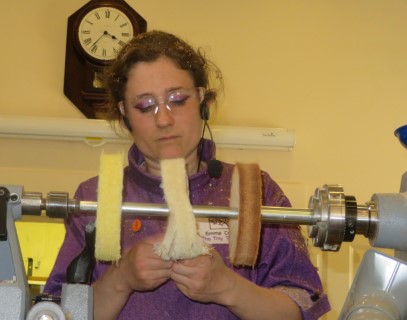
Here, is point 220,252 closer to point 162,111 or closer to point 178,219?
point 162,111

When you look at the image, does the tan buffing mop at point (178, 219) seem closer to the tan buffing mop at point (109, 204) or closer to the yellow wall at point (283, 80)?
the tan buffing mop at point (109, 204)

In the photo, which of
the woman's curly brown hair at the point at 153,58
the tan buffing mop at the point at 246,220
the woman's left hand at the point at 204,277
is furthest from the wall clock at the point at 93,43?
the tan buffing mop at the point at 246,220

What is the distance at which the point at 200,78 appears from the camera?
138cm

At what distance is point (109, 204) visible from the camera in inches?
31.1

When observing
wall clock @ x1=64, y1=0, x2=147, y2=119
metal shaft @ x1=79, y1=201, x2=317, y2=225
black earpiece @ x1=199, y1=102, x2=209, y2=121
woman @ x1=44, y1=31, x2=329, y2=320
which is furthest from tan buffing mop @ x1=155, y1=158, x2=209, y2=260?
wall clock @ x1=64, y1=0, x2=147, y2=119

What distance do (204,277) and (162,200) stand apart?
1.07 feet

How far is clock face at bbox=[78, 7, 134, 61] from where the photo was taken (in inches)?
101

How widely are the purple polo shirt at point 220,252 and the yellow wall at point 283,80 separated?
131cm

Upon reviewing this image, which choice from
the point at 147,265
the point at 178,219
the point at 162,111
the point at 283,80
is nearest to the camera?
the point at 178,219

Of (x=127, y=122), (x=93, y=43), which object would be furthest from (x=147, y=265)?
(x=93, y=43)

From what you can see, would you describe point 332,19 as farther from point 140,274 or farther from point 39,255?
point 140,274

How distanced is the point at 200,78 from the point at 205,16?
1.41m

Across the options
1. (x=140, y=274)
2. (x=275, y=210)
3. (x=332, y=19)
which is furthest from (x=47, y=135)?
(x=275, y=210)

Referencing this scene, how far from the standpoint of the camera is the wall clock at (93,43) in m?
2.57
